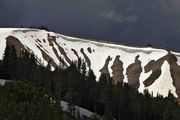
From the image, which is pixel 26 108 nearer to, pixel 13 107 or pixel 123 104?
pixel 13 107

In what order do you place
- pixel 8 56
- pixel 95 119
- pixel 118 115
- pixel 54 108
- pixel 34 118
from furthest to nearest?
1. pixel 8 56
2. pixel 118 115
3. pixel 95 119
4. pixel 54 108
5. pixel 34 118

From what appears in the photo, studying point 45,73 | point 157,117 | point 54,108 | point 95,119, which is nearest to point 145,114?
point 157,117

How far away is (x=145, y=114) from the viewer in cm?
15138

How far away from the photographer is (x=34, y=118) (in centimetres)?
4094

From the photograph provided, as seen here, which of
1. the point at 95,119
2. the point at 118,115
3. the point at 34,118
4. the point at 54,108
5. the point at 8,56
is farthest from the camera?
the point at 8,56

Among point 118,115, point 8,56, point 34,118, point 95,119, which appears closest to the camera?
point 34,118

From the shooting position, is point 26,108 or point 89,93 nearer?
point 26,108

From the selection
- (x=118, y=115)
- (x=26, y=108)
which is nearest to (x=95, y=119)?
(x=26, y=108)

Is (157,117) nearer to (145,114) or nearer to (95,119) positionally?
(145,114)

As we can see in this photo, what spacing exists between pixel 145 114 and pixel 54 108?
107275 millimetres

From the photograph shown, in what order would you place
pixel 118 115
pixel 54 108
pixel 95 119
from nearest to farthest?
pixel 54 108 < pixel 95 119 < pixel 118 115

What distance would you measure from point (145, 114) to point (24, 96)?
10632 centimetres

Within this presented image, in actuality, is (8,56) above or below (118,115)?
above

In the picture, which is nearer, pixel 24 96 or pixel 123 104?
pixel 24 96
